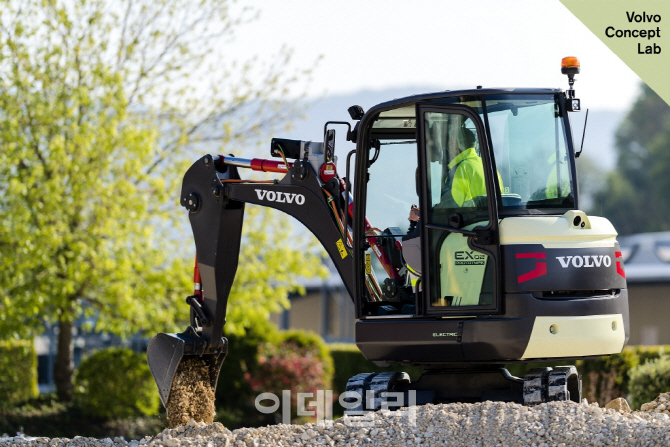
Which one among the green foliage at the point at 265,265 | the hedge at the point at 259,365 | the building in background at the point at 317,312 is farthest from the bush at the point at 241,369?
the building in background at the point at 317,312

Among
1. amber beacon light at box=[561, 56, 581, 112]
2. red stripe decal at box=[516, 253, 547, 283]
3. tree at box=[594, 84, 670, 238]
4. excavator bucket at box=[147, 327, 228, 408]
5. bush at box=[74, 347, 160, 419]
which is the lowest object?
bush at box=[74, 347, 160, 419]

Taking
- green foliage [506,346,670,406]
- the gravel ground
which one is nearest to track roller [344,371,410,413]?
the gravel ground

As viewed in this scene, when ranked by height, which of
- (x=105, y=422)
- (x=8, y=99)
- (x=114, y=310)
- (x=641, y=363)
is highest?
(x=8, y=99)

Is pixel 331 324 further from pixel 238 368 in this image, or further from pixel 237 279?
pixel 237 279

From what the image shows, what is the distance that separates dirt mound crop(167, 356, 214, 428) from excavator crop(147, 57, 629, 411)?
1377 mm

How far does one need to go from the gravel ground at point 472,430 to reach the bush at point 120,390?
709 centimetres

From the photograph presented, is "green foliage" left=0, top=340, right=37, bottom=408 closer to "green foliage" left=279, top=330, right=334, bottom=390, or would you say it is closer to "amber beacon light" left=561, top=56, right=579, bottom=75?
"green foliage" left=279, top=330, right=334, bottom=390

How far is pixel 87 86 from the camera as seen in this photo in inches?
499

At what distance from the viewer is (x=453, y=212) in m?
6.13

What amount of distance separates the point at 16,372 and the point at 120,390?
2310 mm

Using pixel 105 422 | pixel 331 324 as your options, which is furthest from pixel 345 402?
pixel 331 324

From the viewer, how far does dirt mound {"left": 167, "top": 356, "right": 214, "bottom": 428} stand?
7.11 m

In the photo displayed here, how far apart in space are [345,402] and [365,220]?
5.13ft

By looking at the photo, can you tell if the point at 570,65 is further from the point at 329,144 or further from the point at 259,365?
the point at 259,365
